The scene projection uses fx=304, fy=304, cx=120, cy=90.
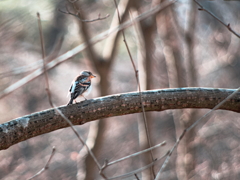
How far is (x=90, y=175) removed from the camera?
738 centimetres

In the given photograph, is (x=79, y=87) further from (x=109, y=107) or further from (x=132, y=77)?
(x=132, y=77)

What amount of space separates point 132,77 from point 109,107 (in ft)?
27.4

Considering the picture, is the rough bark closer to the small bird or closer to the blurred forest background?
the small bird

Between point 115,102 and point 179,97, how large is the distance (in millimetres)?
755

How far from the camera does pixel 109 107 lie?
135 inches

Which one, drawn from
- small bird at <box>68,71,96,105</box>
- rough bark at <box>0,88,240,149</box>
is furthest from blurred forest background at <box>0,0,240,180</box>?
rough bark at <box>0,88,240,149</box>

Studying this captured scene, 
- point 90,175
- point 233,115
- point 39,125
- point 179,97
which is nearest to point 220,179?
point 233,115

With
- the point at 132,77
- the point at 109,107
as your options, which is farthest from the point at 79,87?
the point at 132,77

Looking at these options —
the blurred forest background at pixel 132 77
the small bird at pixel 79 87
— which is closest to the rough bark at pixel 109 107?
the small bird at pixel 79 87

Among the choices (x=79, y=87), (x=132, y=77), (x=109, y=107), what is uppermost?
(x=132, y=77)

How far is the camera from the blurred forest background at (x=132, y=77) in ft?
24.7

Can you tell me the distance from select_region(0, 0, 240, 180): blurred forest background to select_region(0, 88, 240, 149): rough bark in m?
3.61

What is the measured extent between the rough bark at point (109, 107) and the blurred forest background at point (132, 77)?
3.61 metres

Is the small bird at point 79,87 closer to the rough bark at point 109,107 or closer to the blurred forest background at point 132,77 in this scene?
the rough bark at point 109,107
